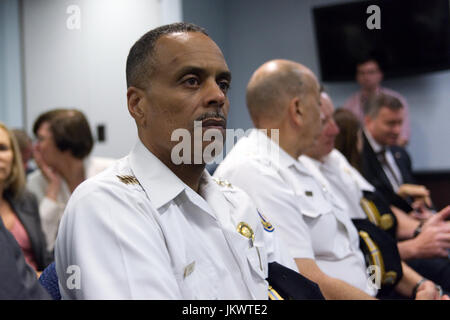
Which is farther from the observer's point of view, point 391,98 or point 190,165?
point 391,98

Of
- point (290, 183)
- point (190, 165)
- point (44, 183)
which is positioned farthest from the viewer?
point (44, 183)

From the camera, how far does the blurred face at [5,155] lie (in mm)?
1924

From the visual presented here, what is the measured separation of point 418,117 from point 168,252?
3.77 meters

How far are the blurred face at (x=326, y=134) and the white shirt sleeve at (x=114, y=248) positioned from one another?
1272 mm

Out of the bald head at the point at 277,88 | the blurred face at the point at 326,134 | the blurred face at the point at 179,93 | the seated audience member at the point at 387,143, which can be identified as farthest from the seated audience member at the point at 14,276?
the seated audience member at the point at 387,143

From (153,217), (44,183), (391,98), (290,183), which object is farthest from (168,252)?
(391,98)

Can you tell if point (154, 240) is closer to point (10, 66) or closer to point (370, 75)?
point (10, 66)

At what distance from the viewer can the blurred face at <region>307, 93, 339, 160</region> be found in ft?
6.29

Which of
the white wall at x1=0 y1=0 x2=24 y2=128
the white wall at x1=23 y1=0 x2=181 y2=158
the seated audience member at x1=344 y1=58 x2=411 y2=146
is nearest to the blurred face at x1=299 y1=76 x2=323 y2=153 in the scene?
the white wall at x1=23 y1=0 x2=181 y2=158

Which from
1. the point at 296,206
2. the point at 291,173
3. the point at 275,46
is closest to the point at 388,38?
the point at 275,46

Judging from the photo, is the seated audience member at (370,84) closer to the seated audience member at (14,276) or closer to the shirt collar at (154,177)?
the shirt collar at (154,177)
